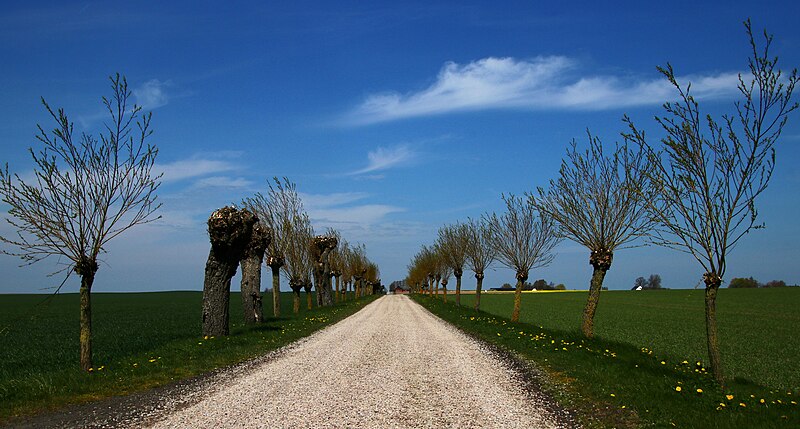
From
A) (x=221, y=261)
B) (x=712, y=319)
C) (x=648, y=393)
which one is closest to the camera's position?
(x=648, y=393)

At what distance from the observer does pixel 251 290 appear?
94.4 ft

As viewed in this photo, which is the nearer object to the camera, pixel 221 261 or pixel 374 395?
pixel 374 395

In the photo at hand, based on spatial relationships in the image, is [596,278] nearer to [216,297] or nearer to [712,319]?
[712,319]

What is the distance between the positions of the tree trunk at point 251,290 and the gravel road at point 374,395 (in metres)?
12.1

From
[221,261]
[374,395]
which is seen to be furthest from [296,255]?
[374,395]

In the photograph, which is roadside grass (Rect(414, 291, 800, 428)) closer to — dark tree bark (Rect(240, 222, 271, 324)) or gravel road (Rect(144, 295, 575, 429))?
gravel road (Rect(144, 295, 575, 429))

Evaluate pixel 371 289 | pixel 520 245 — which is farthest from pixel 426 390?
pixel 371 289

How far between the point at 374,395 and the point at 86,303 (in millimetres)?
8406

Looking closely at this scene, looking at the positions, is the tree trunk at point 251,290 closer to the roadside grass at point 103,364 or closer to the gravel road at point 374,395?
the roadside grass at point 103,364

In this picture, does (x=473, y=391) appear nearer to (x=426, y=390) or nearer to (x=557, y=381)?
(x=426, y=390)

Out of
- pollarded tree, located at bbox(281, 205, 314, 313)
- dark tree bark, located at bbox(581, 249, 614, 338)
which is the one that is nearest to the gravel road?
dark tree bark, located at bbox(581, 249, 614, 338)

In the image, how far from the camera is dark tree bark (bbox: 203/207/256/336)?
68.8 feet

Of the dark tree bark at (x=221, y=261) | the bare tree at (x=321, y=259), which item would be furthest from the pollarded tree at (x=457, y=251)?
the dark tree bark at (x=221, y=261)

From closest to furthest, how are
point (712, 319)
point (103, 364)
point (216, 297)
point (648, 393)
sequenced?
point (648, 393), point (712, 319), point (103, 364), point (216, 297)
